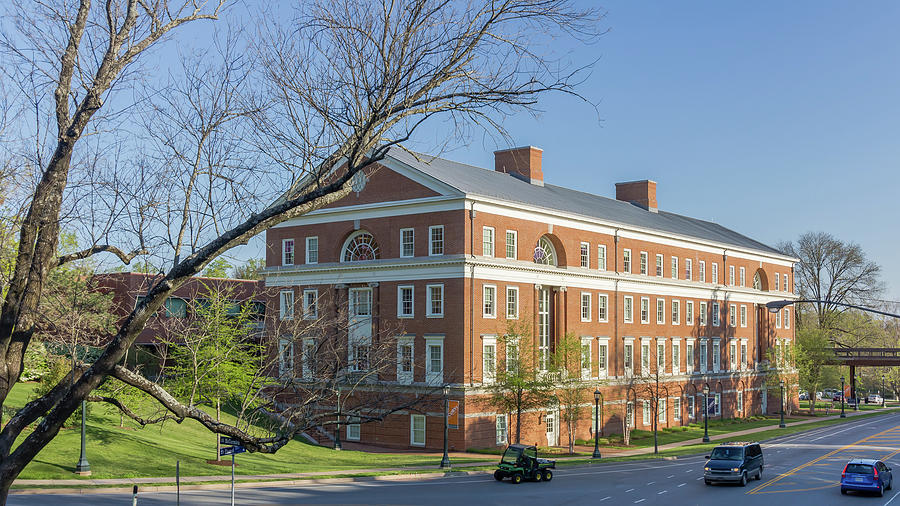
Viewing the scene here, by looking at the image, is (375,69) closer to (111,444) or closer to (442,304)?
(111,444)

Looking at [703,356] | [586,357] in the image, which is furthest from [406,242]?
[703,356]

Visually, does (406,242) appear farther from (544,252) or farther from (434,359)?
(544,252)

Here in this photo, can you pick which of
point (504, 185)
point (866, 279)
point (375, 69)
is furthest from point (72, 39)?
point (866, 279)

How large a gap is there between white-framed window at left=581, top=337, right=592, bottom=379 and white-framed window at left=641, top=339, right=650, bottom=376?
27.9 feet

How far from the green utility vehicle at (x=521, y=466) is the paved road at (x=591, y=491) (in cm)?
→ 51

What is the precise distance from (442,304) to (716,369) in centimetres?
3808

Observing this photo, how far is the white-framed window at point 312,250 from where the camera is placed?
60019 millimetres

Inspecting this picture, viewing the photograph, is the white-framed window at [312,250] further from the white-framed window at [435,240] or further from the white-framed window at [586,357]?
the white-framed window at [586,357]

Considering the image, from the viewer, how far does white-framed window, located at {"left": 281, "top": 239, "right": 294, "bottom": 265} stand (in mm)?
61375

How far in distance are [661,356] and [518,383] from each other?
23.9 m

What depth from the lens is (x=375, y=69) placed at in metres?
9.80

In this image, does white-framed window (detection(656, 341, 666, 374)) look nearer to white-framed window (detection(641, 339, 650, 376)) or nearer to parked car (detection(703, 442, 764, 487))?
white-framed window (detection(641, 339, 650, 376))

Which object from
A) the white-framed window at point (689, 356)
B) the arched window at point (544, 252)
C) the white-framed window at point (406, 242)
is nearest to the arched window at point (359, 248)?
the white-framed window at point (406, 242)

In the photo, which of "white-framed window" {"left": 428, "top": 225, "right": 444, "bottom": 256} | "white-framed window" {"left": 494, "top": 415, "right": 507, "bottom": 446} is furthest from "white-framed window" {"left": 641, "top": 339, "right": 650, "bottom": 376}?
"white-framed window" {"left": 428, "top": 225, "right": 444, "bottom": 256}
